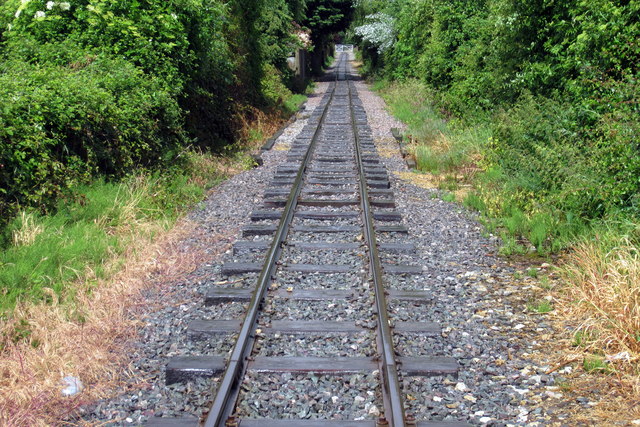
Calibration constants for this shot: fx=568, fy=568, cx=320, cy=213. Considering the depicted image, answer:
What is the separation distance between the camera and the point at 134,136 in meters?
8.48

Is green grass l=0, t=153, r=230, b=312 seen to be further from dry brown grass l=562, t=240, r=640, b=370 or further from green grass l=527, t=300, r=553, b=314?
dry brown grass l=562, t=240, r=640, b=370

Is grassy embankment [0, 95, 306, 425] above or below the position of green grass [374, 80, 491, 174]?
below

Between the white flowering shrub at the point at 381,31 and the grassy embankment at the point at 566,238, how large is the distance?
78.1 feet

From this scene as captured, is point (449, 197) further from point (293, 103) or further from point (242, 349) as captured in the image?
point (293, 103)

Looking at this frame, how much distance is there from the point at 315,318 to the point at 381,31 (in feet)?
108

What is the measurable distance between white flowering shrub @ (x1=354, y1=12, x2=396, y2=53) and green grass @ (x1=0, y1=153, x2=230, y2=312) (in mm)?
28019

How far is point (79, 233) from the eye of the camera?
6.43 meters

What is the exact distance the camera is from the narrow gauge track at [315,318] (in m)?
3.69

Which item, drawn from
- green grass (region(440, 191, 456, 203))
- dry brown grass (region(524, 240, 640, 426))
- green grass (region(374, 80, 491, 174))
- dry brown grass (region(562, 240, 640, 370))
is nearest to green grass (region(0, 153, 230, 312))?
green grass (region(440, 191, 456, 203))

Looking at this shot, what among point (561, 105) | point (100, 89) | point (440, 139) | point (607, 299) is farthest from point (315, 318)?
point (440, 139)

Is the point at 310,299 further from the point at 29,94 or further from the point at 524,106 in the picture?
the point at 524,106

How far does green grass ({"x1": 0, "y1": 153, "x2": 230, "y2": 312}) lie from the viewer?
5.28 meters

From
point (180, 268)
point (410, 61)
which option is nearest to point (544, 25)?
point (180, 268)

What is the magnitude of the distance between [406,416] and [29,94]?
5.83 m
